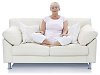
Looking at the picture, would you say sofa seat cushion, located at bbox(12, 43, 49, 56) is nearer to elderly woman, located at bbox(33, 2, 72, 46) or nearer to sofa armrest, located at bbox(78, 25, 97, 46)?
elderly woman, located at bbox(33, 2, 72, 46)

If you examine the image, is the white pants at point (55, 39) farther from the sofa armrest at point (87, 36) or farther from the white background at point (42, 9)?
the white background at point (42, 9)

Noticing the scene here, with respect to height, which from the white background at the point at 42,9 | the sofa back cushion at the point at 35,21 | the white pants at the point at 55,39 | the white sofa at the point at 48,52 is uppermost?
the white background at the point at 42,9

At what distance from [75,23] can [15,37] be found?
1203 mm

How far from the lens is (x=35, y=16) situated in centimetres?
552

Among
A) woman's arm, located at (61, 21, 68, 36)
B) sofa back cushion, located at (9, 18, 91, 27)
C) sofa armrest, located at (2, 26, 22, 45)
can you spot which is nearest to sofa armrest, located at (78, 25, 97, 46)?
woman's arm, located at (61, 21, 68, 36)

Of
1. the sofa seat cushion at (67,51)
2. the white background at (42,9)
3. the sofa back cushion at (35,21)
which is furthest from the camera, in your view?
the white background at (42,9)

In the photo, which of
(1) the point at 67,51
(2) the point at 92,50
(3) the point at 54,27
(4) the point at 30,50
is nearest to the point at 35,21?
(3) the point at 54,27

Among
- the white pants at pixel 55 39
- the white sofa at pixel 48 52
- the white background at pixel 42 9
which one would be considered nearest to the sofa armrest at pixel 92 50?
the white sofa at pixel 48 52

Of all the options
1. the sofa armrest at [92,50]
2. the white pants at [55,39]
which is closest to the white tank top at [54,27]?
the white pants at [55,39]

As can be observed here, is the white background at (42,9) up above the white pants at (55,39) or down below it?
above

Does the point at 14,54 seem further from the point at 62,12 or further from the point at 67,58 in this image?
the point at 62,12

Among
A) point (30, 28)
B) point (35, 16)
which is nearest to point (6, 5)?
point (35, 16)

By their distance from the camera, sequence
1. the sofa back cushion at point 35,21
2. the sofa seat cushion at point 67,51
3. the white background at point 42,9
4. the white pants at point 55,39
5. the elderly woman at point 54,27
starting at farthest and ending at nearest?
the white background at point 42,9, the sofa back cushion at point 35,21, the elderly woman at point 54,27, the white pants at point 55,39, the sofa seat cushion at point 67,51

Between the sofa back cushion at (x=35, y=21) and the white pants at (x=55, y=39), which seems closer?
the white pants at (x=55, y=39)
